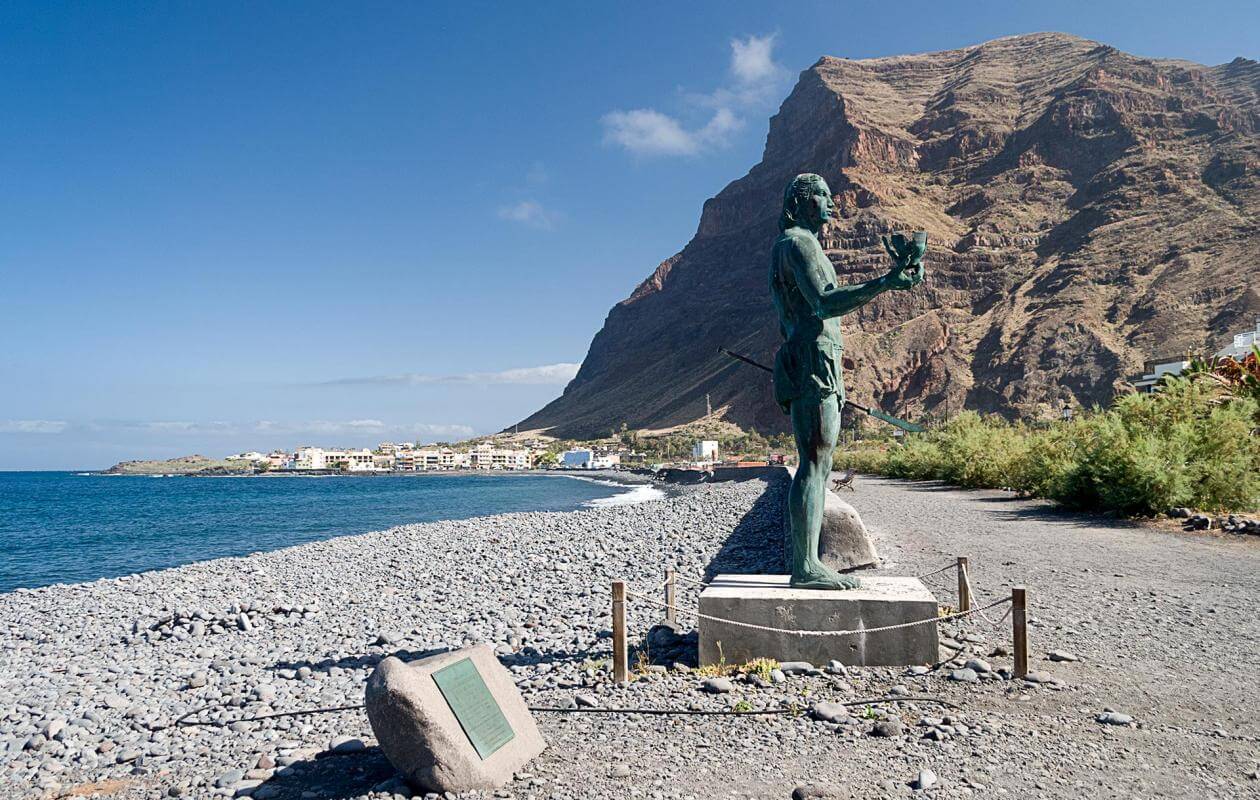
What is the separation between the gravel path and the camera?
4184 millimetres

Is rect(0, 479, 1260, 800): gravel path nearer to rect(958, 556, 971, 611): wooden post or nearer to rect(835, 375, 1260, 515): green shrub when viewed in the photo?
rect(958, 556, 971, 611): wooden post

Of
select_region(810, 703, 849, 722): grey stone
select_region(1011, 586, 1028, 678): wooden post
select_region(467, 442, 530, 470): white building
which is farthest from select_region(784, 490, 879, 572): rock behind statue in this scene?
select_region(467, 442, 530, 470): white building

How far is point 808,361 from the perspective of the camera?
239 inches

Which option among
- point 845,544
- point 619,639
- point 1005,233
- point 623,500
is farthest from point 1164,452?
point 1005,233

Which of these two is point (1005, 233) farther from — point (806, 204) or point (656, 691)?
point (656, 691)

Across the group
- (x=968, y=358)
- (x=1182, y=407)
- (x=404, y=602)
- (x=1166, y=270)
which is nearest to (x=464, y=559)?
(x=404, y=602)

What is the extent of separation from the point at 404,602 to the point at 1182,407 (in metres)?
18.3

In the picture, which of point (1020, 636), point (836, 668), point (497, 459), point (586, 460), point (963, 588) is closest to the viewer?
point (1020, 636)

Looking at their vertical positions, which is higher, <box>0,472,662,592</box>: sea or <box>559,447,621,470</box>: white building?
<box>559,447,621,470</box>: white building

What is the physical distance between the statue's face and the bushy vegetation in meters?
13.8

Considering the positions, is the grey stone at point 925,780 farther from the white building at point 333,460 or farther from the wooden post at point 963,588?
the white building at point 333,460

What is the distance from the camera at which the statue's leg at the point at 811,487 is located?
6090mm

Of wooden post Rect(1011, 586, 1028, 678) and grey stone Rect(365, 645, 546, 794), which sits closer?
grey stone Rect(365, 645, 546, 794)

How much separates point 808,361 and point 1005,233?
12685 cm
